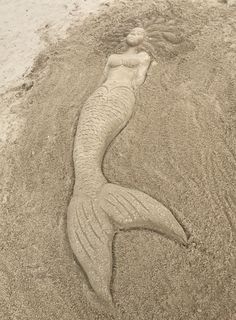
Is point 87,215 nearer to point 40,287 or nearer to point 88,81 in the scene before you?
point 40,287

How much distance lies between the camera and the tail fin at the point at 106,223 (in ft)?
6.59

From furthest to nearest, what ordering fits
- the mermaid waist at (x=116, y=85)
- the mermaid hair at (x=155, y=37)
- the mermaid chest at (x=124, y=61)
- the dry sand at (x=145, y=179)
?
the mermaid hair at (x=155, y=37) < the mermaid chest at (x=124, y=61) < the mermaid waist at (x=116, y=85) < the dry sand at (x=145, y=179)

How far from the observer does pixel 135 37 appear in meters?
3.32

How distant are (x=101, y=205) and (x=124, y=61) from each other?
1.51 meters

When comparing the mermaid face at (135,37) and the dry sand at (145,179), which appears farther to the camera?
the mermaid face at (135,37)

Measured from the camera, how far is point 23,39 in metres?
3.94

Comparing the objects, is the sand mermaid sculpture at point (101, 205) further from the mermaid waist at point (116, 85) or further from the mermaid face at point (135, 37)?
the mermaid face at point (135, 37)

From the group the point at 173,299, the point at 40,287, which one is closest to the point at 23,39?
the point at 40,287

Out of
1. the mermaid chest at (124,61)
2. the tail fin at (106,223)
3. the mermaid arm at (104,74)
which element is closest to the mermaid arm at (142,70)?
the mermaid chest at (124,61)

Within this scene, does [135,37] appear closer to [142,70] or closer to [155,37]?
[155,37]

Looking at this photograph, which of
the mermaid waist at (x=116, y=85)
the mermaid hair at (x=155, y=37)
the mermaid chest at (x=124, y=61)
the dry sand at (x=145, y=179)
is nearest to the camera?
the dry sand at (x=145, y=179)

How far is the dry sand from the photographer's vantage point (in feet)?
6.49

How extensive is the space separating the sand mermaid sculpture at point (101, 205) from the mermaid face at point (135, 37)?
0.74 meters

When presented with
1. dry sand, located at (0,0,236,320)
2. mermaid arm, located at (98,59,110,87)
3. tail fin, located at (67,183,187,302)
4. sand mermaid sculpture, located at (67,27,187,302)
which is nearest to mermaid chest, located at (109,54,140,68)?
mermaid arm, located at (98,59,110,87)
